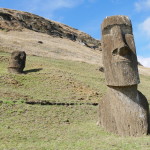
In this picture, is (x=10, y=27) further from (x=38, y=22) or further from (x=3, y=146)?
(x=3, y=146)

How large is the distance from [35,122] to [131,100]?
3774mm

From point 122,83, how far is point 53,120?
350cm

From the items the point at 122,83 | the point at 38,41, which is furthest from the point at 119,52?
the point at 38,41

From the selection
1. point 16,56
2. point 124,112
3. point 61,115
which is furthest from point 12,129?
point 16,56

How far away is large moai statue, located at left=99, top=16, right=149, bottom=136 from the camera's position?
8602 mm

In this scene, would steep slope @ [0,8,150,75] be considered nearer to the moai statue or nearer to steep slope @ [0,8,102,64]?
steep slope @ [0,8,102,64]

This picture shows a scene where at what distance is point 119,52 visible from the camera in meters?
8.83

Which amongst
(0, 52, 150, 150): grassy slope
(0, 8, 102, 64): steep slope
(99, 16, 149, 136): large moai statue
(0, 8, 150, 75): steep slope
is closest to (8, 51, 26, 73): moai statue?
(0, 52, 150, 150): grassy slope

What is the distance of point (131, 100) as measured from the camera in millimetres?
8828

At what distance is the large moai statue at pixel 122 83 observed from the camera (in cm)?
860

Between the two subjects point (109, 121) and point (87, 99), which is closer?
point (109, 121)

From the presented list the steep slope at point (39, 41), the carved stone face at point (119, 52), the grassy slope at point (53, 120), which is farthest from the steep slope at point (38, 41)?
the carved stone face at point (119, 52)

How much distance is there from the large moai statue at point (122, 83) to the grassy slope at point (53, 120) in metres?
0.54

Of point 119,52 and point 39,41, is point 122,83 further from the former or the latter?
point 39,41
